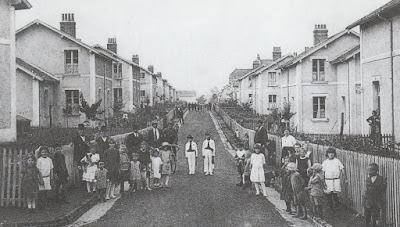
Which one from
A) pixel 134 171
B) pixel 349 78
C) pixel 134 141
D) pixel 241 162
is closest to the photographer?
pixel 134 171

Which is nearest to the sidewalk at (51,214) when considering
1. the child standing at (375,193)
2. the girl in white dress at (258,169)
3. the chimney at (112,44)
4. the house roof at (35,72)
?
the girl in white dress at (258,169)

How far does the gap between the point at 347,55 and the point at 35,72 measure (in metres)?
20.1

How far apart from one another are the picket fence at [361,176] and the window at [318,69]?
22976mm

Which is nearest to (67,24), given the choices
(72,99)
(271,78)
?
(72,99)

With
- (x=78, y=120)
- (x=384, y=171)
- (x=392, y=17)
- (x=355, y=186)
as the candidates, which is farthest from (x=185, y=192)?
(x=78, y=120)

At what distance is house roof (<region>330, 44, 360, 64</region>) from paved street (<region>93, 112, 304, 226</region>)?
604 inches

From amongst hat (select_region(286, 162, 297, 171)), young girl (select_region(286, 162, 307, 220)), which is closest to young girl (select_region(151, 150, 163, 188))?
hat (select_region(286, 162, 297, 171))

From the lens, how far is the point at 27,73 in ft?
100

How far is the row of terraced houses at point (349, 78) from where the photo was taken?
19.5 m

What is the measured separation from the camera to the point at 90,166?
43.3ft

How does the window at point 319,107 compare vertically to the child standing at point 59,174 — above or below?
above

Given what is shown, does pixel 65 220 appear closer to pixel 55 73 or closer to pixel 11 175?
pixel 11 175

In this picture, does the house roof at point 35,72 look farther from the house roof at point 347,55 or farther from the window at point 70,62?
the house roof at point 347,55

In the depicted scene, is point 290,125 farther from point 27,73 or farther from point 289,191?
point 289,191
